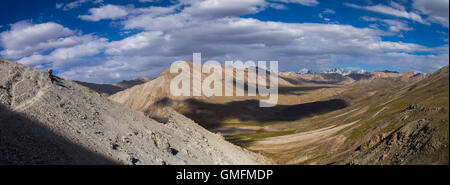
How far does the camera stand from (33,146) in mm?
22922

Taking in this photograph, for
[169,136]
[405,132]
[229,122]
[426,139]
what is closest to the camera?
[426,139]

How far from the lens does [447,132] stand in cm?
2925

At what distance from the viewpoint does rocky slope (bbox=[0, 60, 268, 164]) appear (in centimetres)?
2347

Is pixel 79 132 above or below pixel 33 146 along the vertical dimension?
above

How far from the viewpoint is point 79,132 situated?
92.1ft

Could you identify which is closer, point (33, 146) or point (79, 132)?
point (33, 146)

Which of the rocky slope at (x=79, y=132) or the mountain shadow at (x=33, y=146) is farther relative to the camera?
the rocky slope at (x=79, y=132)

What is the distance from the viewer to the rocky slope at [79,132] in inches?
924

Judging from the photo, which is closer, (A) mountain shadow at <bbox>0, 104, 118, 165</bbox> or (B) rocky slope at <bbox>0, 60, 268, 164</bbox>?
(A) mountain shadow at <bbox>0, 104, 118, 165</bbox>

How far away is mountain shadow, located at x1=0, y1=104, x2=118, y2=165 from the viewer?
21688 millimetres

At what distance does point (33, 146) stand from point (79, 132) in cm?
526
